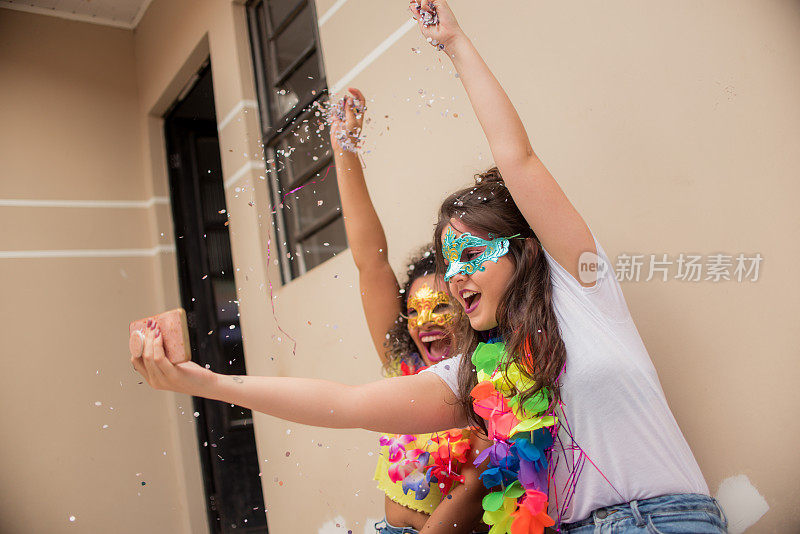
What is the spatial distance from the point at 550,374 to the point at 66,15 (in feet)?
10.5

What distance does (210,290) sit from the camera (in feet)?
11.4

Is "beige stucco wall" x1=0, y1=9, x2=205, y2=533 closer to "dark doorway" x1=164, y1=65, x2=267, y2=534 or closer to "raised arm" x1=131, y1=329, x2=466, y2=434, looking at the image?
"dark doorway" x1=164, y1=65, x2=267, y2=534

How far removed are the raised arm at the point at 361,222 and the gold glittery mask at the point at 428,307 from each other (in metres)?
0.11

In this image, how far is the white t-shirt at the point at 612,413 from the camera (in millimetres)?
1005

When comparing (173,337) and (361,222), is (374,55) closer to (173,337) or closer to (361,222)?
(361,222)

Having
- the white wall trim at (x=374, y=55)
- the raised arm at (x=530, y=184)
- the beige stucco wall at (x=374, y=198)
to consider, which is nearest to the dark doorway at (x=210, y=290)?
the beige stucco wall at (x=374, y=198)

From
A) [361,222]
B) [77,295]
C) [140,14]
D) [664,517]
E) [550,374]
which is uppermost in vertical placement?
[140,14]

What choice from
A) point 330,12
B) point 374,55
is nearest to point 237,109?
point 330,12

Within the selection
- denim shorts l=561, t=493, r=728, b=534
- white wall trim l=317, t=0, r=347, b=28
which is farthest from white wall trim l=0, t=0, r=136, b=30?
denim shorts l=561, t=493, r=728, b=534

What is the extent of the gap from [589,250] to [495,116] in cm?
26

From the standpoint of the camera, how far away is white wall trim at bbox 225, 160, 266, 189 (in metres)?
2.70

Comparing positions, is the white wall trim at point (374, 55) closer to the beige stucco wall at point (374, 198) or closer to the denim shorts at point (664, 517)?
the beige stucco wall at point (374, 198)

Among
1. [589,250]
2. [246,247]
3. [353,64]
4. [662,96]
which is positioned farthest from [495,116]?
[246,247]

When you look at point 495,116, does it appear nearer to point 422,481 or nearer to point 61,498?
point 422,481
